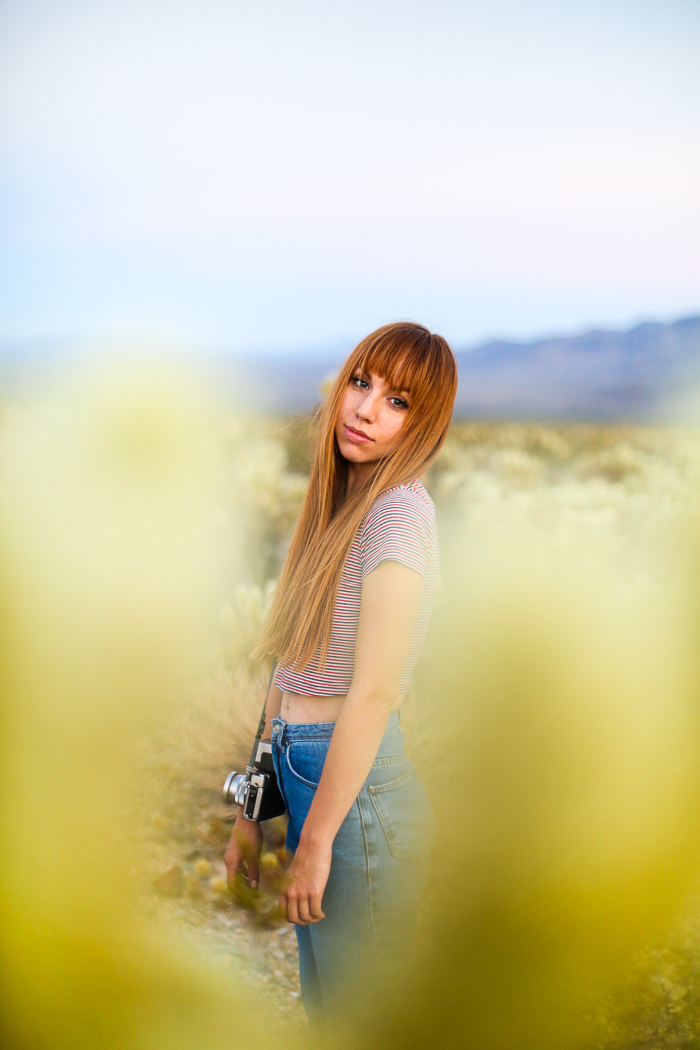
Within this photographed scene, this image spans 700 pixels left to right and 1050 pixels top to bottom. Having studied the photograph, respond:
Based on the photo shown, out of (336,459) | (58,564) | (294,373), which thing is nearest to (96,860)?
(58,564)

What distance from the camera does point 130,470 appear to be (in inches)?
61.9

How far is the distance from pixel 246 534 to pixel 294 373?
1.24ft

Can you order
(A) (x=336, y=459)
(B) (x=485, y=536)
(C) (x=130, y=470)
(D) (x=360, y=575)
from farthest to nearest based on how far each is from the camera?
(C) (x=130, y=470) < (B) (x=485, y=536) < (A) (x=336, y=459) < (D) (x=360, y=575)

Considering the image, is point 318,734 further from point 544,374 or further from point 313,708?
point 544,374

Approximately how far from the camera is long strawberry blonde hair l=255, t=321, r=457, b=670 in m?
1.11

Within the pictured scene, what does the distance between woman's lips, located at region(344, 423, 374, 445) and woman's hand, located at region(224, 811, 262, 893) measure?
732 mm

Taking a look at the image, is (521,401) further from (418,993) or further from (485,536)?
(418,993)

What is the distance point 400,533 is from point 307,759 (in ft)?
1.27

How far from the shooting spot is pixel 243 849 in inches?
54.3

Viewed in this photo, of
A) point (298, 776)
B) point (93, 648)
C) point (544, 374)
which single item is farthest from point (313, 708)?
point (544, 374)

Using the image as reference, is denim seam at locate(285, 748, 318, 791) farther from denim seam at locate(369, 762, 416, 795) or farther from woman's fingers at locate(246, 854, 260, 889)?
woman's fingers at locate(246, 854, 260, 889)

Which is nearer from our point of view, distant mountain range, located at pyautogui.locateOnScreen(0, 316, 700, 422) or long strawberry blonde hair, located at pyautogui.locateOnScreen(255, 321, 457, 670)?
long strawberry blonde hair, located at pyautogui.locateOnScreen(255, 321, 457, 670)

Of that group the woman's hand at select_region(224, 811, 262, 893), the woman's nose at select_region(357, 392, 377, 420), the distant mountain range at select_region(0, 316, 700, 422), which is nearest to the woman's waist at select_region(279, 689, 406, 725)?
the woman's hand at select_region(224, 811, 262, 893)

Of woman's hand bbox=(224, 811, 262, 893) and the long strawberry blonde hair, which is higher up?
the long strawberry blonde hair
